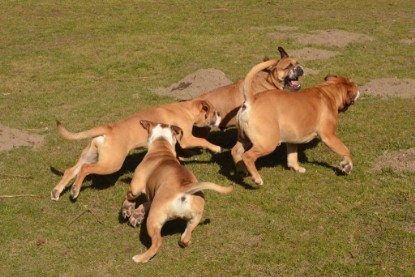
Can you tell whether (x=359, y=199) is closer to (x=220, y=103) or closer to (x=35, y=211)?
(x=220, y=103)

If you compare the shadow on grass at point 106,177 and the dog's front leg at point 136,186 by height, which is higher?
the dog's front leg at point 136,186

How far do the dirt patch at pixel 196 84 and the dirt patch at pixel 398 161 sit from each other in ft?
18.6

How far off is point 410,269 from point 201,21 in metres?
19.2

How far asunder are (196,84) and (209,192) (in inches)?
244

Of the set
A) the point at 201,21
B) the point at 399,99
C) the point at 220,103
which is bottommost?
the point at 201,21

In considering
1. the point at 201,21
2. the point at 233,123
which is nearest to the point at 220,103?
the point at 233,123

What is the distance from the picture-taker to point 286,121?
329 inches

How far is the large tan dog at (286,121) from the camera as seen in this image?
8180 mm

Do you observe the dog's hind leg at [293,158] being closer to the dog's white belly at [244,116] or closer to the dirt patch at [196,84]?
the dog's white belly at [244,116]

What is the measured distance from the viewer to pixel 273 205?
8.01 m

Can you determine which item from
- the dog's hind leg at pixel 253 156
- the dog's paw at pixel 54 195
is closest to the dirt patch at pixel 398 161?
the dog's hind leg at pixel 253 156

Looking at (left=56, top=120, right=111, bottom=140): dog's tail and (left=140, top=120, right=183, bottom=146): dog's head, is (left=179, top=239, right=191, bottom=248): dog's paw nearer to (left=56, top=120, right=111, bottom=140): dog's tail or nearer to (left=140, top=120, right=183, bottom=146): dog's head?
(left=140, top=120, right=183, bottom=146): dog's head

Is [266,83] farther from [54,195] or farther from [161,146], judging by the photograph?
[54,195]

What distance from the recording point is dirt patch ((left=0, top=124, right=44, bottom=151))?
35.0ft
